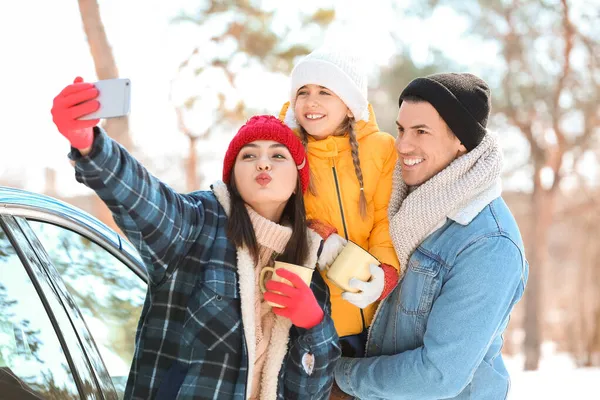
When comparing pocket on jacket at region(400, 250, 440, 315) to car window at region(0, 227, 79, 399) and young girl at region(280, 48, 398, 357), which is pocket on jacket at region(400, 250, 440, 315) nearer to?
young girl at region(280, 48, 398, 357)

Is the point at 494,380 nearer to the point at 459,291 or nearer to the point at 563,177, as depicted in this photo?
the point at 459,291

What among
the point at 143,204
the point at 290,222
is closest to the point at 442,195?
the point at 290,222

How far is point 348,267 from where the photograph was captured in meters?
2.26

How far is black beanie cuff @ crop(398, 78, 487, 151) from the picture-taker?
2389mm

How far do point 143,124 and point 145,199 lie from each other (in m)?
12.5

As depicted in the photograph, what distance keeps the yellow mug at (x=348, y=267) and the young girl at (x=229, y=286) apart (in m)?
0.07

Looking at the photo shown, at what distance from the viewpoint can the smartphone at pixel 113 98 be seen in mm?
1629

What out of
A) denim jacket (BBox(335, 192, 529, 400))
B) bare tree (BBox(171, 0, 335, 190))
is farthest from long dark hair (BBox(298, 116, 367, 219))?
bare tree (BBox(171, 0, 335, 190))

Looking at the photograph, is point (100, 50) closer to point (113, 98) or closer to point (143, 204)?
point (143, 204)

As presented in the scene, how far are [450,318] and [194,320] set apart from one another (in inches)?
30.4

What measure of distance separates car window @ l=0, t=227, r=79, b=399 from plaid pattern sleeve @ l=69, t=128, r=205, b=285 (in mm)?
329

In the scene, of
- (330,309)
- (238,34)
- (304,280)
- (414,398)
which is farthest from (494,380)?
(238,34)

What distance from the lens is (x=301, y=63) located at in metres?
2.70

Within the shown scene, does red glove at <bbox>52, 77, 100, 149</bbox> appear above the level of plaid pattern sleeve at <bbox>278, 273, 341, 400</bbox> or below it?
above
